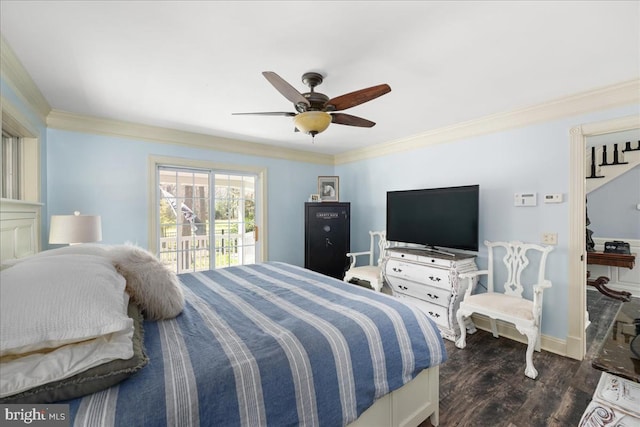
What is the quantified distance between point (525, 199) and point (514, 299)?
1.01 m

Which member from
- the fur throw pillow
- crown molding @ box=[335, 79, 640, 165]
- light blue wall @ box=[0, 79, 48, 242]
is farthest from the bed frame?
crown molding @ box=[335, 79, 640, 165]

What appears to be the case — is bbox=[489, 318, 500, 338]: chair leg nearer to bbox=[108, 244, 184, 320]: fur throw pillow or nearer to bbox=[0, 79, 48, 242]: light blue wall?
bbox=[108, 244, 184, 320]: fur throw pillow

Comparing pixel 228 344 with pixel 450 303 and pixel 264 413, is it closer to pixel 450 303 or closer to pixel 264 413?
pixel 264 413

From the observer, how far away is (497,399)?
6.36 ft

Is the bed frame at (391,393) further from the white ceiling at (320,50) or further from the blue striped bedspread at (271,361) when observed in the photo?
the white ceiling at (320,50)

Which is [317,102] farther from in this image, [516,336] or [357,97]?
[516,336]

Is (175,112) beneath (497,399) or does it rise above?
above

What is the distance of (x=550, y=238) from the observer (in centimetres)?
263

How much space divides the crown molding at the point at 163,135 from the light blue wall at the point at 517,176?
6.47ft

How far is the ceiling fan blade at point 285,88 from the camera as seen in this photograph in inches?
66.2

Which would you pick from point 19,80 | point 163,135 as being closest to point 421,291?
point 163,135

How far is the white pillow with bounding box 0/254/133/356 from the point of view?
0.77 metres

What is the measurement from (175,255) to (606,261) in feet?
21.1

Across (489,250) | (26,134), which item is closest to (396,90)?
(489,250)
